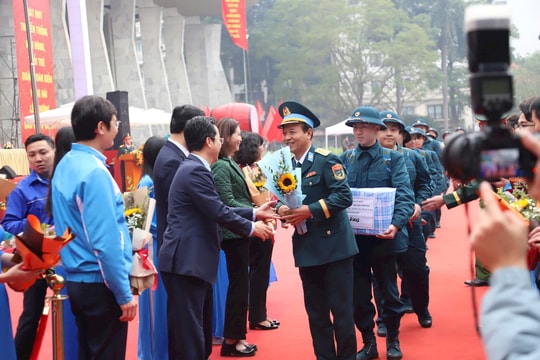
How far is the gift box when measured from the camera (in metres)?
5.67

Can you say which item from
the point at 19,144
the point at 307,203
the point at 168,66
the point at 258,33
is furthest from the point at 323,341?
the point at 258,33

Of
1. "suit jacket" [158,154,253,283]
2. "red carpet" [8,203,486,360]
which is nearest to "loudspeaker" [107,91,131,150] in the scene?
"red carpet" [8,203,486,360]

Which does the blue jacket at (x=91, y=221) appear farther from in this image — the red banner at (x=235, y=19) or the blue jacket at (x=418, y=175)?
the red banner at (x=235, y=19)

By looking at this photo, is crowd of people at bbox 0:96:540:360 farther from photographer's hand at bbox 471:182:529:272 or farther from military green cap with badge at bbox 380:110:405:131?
photographer's hand at bbox 471:182:529:272

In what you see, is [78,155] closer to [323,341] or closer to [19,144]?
[323,341]

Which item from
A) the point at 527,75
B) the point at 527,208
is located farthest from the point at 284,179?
the point at 527,75

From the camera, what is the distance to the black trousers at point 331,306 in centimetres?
509

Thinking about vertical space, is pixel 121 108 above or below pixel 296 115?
below

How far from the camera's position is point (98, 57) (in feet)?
93.1

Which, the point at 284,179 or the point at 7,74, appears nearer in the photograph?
the point at 284,179

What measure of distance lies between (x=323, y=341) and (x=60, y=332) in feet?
5.97

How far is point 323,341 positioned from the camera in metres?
5.14

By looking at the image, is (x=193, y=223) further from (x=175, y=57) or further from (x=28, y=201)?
(x=175, y=57)

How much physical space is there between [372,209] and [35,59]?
13.2m
